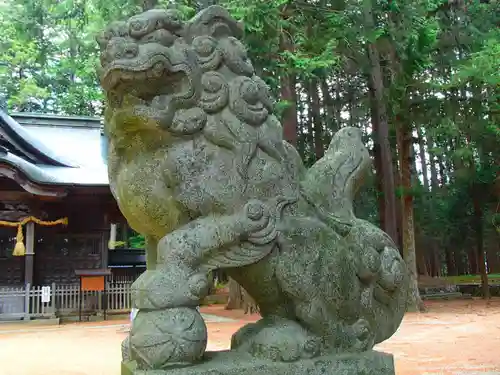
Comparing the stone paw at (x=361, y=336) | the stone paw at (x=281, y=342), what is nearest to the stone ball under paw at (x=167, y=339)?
the stone paw at (x=281, y=342)

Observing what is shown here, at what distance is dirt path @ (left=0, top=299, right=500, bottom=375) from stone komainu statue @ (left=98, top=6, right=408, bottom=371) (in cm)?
347

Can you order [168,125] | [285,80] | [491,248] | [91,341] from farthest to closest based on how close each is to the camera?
1. [491,248]
2. [285,80]
3. [91,341]
4. [168,125]

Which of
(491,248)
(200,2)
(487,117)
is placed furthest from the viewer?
(491,248)

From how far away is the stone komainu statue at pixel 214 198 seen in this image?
2.06m

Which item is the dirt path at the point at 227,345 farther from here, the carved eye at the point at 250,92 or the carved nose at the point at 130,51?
the carved nose at the point at 130,51

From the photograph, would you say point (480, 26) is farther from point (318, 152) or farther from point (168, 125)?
point (168, 125)

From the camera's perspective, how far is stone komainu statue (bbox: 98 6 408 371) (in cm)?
206

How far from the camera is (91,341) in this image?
27.3ft

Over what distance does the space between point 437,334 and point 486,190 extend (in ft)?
28.7

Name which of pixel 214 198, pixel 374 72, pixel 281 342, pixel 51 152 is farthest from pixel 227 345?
pixel 374 72

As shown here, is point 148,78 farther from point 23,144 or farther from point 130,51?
point 23,144

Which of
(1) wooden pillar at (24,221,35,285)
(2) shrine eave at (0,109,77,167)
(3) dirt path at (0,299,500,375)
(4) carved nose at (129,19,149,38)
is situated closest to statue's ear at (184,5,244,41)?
(4) carved nose at (129,19,149,38)

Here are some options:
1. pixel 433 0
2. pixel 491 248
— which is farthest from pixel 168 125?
pixel 491 248

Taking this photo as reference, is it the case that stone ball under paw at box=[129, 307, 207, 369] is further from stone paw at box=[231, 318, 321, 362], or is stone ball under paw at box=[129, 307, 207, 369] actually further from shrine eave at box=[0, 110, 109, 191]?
shrine eave at box=[0, 110, 109, 191]
